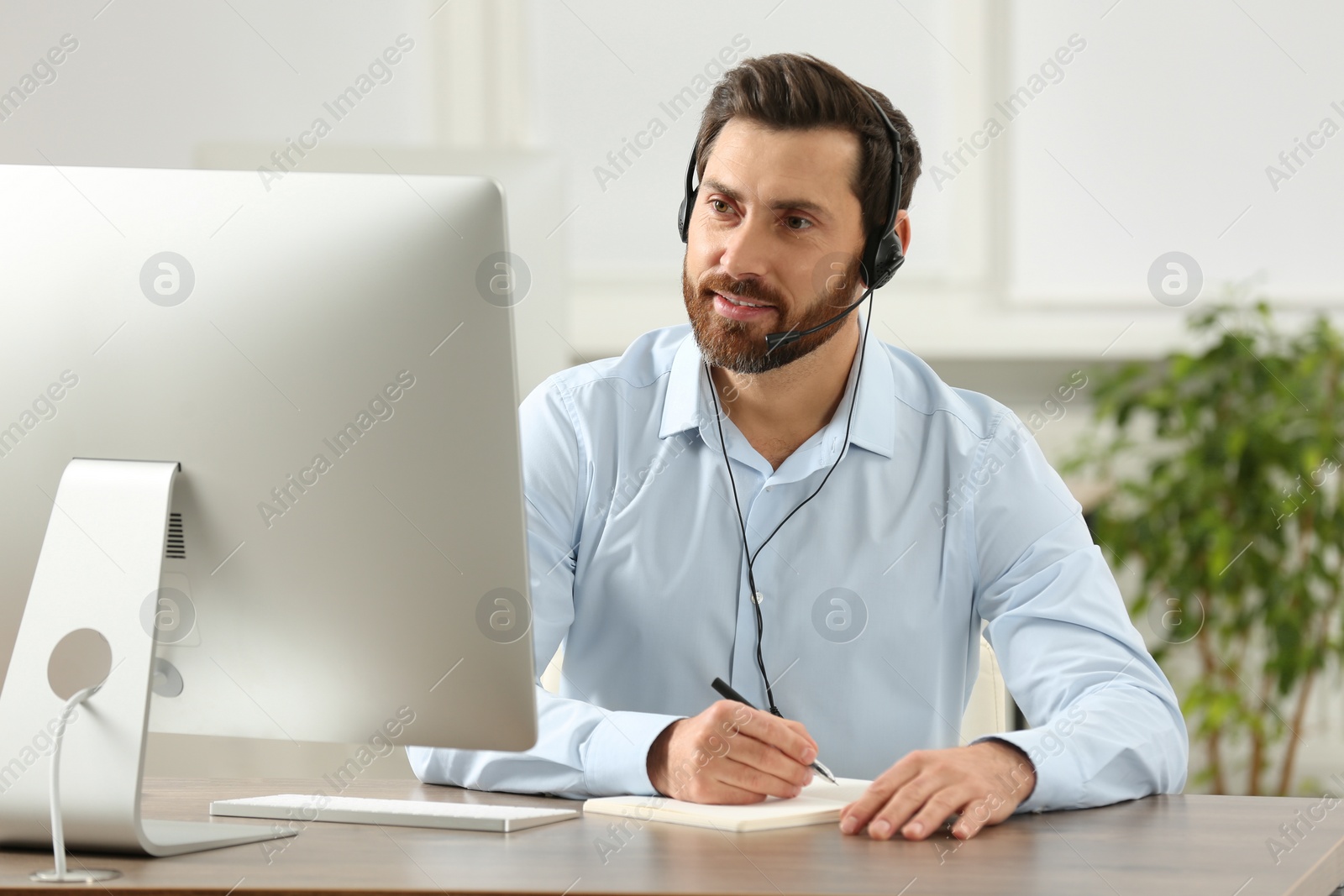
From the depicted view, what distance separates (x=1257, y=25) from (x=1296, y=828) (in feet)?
8.40

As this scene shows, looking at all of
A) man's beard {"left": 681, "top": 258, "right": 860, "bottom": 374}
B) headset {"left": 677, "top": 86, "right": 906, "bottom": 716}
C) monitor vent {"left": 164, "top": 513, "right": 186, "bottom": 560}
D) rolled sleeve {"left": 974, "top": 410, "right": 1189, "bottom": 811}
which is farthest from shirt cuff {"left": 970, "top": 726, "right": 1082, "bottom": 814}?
monitor vent {"left": 164, "top": 513, "right": 186, "bottom": 560}

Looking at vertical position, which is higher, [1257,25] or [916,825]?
[1257,25]

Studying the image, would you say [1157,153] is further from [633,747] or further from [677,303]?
[633,747]

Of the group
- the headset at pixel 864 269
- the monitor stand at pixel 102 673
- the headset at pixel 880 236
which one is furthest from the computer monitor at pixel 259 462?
the headset at pixel 880 236

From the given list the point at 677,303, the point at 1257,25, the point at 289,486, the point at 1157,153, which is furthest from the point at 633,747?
the point at 1257,25

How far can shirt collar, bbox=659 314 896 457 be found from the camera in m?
1.59

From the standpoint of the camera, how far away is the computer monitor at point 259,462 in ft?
3.06

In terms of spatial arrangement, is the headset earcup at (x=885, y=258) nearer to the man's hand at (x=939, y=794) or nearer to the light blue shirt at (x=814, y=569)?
the light blue shirt at (x=814, y=569)

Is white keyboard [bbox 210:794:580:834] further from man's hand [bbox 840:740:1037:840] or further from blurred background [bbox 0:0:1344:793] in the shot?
blurred background [bbox 0:0:1344:793]

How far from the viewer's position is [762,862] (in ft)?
3.10

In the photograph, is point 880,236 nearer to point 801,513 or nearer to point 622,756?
point 801,513

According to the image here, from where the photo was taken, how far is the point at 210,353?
0.95 meters

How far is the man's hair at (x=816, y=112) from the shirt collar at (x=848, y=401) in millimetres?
189

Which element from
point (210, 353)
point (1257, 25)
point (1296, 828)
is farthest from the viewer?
point (1257, 25)
